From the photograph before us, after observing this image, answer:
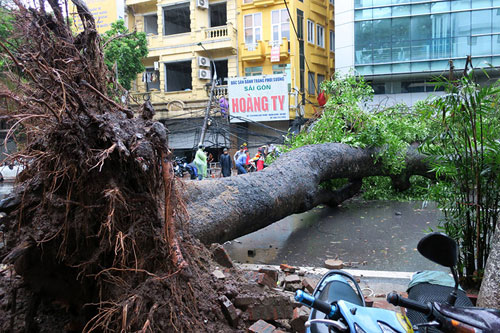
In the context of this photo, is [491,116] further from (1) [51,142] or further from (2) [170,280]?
(1) [51,142]

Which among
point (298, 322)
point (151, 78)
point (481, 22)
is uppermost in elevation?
point (481, 22)

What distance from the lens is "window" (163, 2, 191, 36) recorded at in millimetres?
25500

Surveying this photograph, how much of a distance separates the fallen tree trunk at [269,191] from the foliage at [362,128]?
13.6 inches

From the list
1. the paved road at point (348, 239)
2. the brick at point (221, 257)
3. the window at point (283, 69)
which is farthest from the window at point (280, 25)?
the brick at point (221, 257)

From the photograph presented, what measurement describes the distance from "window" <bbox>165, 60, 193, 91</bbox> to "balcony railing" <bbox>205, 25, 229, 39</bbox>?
97.8 inches

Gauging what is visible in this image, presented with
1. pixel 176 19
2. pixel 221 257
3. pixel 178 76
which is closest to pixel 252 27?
pixel 176 19

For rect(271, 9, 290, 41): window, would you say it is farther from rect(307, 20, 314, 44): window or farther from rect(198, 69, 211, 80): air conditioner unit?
rect(198, 69, 211, 80): air conditioner unit

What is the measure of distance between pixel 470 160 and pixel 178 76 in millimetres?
25911

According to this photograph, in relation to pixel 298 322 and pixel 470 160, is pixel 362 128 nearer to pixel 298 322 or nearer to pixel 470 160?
pixel 470 160

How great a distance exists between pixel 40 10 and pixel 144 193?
5.20 feet

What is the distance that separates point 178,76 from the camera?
2739 centimetres

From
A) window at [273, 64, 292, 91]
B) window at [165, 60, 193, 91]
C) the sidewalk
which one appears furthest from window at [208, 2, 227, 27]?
the sidewalk

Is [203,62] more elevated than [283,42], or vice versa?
[283,42]

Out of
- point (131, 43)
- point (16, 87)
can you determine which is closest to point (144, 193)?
point (16, 87)
